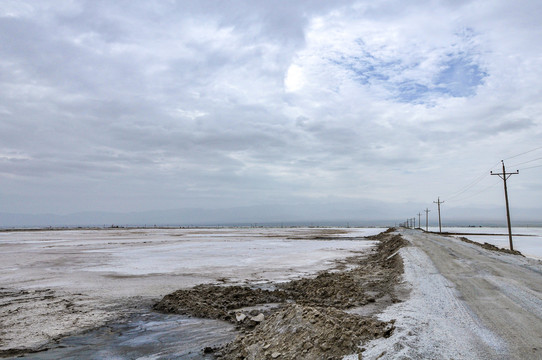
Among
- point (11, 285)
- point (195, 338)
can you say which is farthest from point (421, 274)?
point (11, 285)

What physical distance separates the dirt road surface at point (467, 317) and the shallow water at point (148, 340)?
4244 millimetres

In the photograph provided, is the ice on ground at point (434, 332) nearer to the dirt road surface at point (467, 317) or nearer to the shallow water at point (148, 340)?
the dirt road surface at point (467, 317)

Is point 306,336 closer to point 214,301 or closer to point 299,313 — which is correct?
point 299,313

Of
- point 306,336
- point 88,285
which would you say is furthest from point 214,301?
point 88,285

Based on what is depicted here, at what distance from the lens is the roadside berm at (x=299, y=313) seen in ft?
22.5

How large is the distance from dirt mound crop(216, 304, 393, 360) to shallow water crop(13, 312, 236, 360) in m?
0.95

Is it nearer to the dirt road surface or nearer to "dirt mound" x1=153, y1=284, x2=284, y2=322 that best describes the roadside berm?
"dirt mound" x1=153, y1=284, x2=284, y2=322

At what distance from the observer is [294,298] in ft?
44.3

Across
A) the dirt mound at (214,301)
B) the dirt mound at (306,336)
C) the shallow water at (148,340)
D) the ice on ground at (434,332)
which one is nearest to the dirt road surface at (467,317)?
the ice on ground at (434,332)

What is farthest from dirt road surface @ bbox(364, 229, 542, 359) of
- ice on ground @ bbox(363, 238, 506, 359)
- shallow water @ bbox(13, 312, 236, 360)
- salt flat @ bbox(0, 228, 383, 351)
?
salt flat @ bbox(0, 228, 383, 351)

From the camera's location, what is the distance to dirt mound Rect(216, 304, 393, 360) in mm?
6637

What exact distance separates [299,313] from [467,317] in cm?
441

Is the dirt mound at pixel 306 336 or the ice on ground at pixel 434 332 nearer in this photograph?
the ice on ground at pixel 434 332

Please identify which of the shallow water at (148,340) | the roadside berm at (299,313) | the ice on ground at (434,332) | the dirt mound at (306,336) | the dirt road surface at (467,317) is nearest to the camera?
the ice on ground at (434,332)
